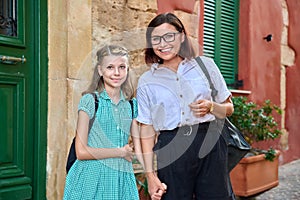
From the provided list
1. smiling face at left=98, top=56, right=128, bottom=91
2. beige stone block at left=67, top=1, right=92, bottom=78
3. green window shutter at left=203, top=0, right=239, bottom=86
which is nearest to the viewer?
smiling face at left=98, top=56, right=128, bottom=91

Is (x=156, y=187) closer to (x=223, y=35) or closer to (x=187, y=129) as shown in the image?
Answer: (x=187, y=129)

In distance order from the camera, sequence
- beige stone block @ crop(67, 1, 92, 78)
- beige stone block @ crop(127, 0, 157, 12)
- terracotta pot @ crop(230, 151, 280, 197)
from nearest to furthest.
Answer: beige stone block @ crop(67, 1, 92, 78) < beige stone block @ crop(127, 0, 157, 12) < terracotta pot @ crop(230, 151, 280, 197)

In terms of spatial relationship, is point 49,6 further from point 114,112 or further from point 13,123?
point 114,112

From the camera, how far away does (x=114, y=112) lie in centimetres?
240

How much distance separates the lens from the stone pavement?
17.1ft

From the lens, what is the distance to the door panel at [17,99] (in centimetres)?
306

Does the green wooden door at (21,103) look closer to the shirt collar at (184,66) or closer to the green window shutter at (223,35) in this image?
the shirt collar at (184,66)

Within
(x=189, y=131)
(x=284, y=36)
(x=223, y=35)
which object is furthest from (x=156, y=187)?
(x=284, y=36)

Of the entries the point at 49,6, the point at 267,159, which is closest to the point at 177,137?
the point at 49,6

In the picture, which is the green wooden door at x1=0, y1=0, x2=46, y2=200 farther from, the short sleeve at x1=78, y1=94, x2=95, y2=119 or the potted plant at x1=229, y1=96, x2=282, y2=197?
the potted plant at x1=229, y1=96, x2=282, y2=197

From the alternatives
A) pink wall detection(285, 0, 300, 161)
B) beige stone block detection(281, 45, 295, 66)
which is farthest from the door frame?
pink wall detection(285, 0, 300, 161)

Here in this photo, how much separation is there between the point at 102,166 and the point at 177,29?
82cm

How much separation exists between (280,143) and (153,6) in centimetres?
406

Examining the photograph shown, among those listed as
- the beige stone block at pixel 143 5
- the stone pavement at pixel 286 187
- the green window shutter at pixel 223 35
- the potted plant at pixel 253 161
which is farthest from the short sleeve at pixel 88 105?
the green window shutter at pixel 223 35
